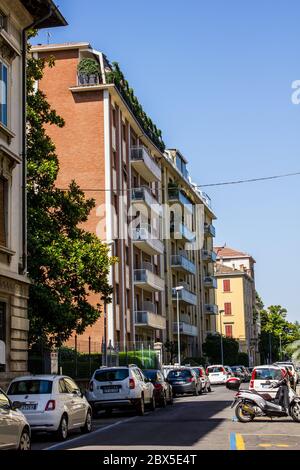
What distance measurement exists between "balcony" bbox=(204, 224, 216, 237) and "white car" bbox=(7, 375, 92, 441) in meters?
69.6

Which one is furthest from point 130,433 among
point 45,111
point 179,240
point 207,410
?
point 179,240

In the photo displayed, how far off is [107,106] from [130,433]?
33155 mm

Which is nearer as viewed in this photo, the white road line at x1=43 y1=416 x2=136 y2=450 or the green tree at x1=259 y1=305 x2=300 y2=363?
the white road line at x1=43 y1=416 x2=136 y2=450

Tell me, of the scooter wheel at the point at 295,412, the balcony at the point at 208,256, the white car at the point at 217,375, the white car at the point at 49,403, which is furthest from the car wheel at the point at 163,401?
the balcony at the point at 208,256

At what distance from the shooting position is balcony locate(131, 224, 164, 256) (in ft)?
177

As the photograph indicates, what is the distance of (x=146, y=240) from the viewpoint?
54719 mm

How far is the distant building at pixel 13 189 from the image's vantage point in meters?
23.2

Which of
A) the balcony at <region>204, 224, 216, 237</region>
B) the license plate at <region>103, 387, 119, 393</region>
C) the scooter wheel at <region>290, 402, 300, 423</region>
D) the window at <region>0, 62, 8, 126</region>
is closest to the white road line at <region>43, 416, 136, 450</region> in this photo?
the license plate at <region>103, 387, 119, 393</region>

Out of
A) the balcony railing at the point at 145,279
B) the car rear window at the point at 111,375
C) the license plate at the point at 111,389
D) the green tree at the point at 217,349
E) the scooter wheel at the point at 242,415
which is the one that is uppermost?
the balcony railing at the point at 145,279

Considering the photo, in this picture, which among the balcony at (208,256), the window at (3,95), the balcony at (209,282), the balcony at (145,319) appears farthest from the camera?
the balcony at (209,282)

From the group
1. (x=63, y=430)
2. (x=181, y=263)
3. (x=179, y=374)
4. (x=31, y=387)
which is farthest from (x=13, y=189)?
(x=181, y=263)

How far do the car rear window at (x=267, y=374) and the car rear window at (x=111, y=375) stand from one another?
5085mm

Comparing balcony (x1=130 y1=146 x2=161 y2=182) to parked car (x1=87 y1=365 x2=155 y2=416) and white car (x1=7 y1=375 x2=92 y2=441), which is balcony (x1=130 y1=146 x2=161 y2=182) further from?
white car (x1=7 y1=375 x2=92 y2=441)

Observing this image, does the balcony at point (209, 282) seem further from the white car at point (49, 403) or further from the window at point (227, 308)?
the white car at point (49, 403)
